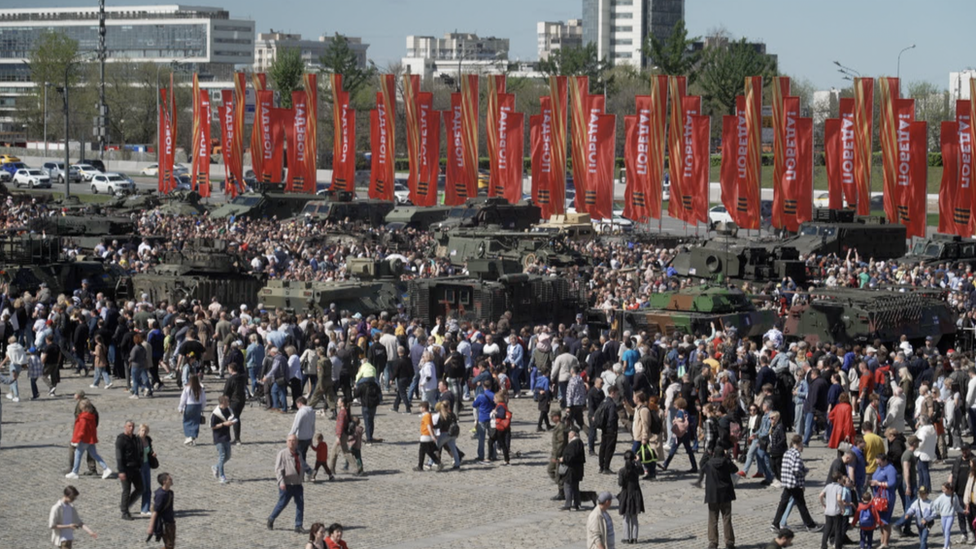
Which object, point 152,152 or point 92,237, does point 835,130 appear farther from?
point 152,152

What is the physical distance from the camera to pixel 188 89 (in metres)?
122

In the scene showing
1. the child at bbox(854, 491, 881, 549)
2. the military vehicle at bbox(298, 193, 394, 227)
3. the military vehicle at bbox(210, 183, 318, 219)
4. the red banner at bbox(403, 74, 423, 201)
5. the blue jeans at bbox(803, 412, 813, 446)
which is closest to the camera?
the child at bbox(854, 491, 881, 549)

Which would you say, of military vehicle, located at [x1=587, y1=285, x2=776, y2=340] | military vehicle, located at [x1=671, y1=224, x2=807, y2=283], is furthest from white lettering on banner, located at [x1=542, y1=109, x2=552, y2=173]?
military vehicle, located at [x1=587, y1=285, x2=776, y2=340]

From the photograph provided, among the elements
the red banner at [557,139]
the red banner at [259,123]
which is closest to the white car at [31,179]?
the red banner at [259,123]

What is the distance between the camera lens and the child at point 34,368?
26.9 meters

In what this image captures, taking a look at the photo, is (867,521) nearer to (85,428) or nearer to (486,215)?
(85,428)

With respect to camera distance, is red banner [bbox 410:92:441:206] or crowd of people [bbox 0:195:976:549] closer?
crowd of people [bbox 0:195:976:549]

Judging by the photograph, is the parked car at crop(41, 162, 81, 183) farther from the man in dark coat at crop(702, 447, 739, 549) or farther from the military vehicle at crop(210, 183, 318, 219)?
the man in dark coat at crop(702, 447, 739, 549)

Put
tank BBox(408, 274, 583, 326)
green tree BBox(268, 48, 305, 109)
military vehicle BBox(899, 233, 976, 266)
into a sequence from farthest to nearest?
1. green tree BBox(268, 48, 305, 109)
2. military vehicle BBox(899, 233, 976, 266)
3. tank BBox(408, 274, 583, 326)

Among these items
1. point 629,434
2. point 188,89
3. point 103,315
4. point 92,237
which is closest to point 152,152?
point 188,89

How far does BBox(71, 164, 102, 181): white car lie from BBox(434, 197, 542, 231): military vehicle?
126 feet

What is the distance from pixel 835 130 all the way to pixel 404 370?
2247cm

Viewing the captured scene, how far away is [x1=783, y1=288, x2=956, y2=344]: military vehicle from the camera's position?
32312 millimetres

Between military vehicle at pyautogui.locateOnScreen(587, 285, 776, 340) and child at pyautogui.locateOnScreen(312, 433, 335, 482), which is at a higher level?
military vehicle at pyautogui.locateOnScreen(587, 285, 776, 340)
